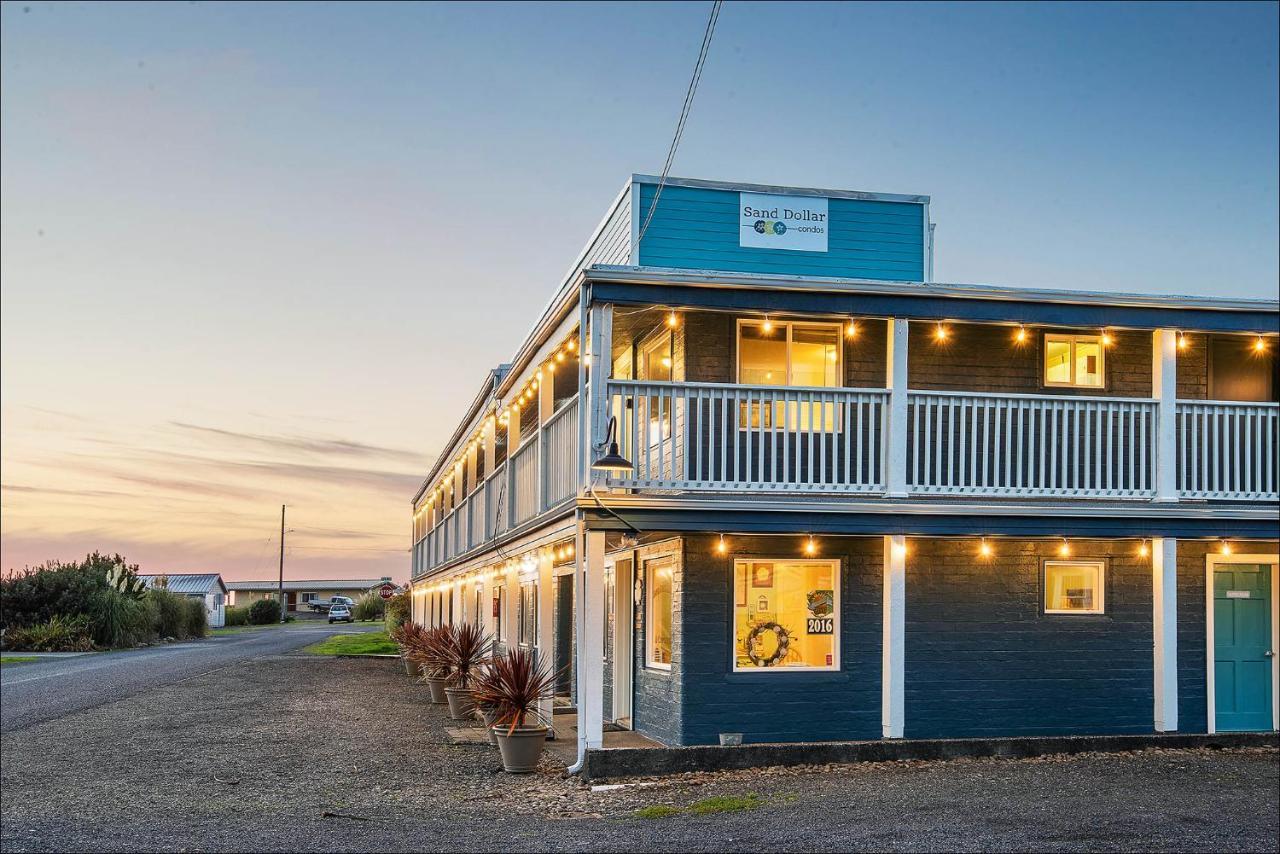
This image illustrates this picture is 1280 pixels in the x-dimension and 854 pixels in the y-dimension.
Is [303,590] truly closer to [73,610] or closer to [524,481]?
[73,610]

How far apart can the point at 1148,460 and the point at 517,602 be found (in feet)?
34.7

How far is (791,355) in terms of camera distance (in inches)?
645

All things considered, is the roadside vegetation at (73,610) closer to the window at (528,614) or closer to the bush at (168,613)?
the bush at (168,613)

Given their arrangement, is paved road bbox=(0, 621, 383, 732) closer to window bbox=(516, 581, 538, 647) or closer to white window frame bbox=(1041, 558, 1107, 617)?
window bbox=(516, 581, 538, 647)

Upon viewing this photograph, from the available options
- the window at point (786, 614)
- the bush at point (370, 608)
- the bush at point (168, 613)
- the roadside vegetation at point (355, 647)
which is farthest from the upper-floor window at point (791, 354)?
the bush at point (370, 608)

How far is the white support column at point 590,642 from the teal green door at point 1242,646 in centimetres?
769

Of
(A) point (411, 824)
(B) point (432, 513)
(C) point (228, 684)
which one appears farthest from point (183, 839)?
(B) point (432, 513)

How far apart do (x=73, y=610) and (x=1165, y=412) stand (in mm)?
39706

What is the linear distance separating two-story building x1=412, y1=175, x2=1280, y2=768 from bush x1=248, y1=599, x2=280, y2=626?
75.7m

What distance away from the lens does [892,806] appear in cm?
1248

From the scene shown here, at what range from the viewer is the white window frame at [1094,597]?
1647 cm

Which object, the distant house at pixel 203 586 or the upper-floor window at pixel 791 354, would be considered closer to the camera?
the upper-floor window at pixel 791 354

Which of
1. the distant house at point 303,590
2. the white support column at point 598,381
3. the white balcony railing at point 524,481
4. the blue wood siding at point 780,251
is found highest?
the blue wood siding at point 780,251

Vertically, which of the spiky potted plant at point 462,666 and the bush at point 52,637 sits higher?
the spiky potted plant at point 462,666
